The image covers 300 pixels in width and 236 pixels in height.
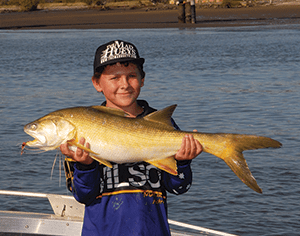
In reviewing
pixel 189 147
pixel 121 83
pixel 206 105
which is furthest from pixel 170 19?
pixel 189 147

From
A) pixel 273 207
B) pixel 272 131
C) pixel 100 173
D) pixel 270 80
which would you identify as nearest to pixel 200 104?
pixel 272 131

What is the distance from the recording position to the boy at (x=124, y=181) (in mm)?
3398

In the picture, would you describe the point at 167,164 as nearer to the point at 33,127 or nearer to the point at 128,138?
the point at 128,138

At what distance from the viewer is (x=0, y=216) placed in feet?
19.7

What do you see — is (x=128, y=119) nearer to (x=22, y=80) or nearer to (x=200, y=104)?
(x=200, y=104)

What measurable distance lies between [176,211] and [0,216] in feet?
12.5

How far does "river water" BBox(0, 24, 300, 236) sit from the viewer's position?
9.09m

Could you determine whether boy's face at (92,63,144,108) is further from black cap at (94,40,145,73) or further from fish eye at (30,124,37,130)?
fish eye at (30,124,37,130)

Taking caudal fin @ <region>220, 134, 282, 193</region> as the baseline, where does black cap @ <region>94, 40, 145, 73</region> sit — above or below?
above

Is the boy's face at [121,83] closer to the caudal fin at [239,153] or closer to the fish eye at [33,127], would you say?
the fish eye at [33,127]

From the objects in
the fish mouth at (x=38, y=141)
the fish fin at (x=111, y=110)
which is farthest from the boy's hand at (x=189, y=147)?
the fish mouth at (x=38, y=141)

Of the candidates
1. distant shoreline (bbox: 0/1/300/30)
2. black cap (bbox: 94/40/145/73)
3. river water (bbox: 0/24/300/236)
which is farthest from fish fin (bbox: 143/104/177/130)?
distant shoreline (bbox: 0/1/300/30)

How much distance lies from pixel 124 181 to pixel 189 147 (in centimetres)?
58

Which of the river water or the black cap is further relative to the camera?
the river water
